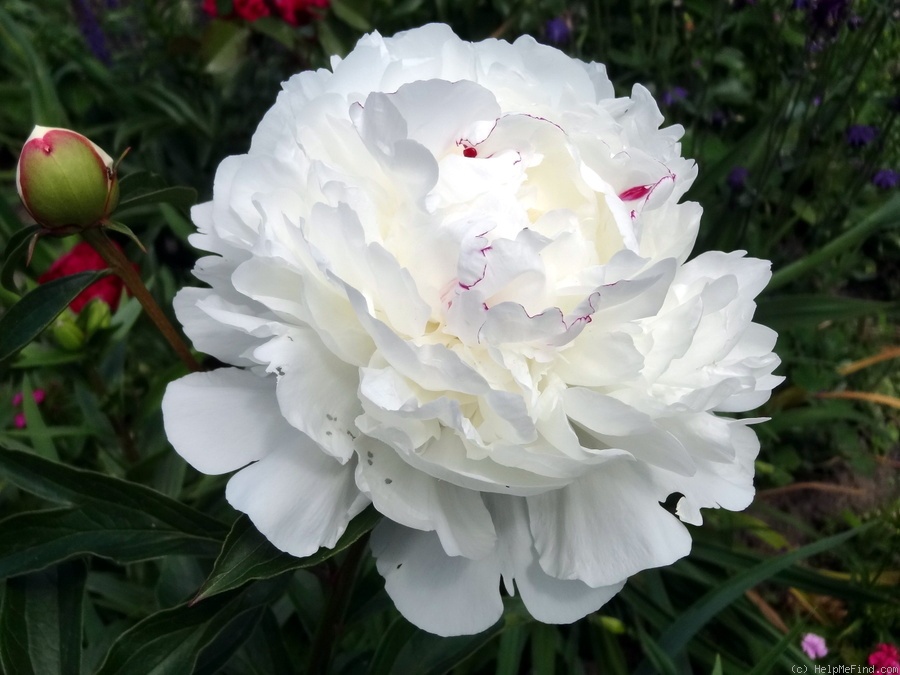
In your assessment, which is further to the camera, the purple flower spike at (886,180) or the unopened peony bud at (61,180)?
the purple flower spike at (886,180)

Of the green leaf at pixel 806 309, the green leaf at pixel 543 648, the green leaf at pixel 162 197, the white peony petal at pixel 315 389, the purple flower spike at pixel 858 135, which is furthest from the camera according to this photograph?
the purple flower spike at pixel 858 135

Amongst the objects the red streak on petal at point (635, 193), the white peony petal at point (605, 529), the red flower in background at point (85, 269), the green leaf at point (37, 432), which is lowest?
the green leaf at point (37, 432)

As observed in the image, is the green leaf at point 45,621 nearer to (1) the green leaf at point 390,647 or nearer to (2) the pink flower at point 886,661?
(1) the green leaf at point 390,647

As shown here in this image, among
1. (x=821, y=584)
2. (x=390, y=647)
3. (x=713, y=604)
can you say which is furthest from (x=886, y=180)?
(x=390, y=647)

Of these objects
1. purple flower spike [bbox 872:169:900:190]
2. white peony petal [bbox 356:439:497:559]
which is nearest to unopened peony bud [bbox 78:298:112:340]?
white peony petal [bbox 356:439:497:559]

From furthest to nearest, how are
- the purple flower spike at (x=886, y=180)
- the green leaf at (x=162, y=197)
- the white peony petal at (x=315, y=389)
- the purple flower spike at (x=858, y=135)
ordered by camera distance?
the purple flower spike at (x=886, y=180) → the purple flower spike at (x=858, y=135) → the green leaf at (x=162, y=197) → the white peony petal at (x=315, y=389)

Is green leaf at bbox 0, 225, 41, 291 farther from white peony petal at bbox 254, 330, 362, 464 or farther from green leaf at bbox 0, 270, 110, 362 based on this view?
white peony petal at bbox 254, 330, 362, 464

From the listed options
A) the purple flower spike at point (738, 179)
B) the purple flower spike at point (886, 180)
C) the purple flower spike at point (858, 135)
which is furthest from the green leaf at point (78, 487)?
the purple flower spike at point (886, 180)

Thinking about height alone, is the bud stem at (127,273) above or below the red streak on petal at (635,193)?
below
